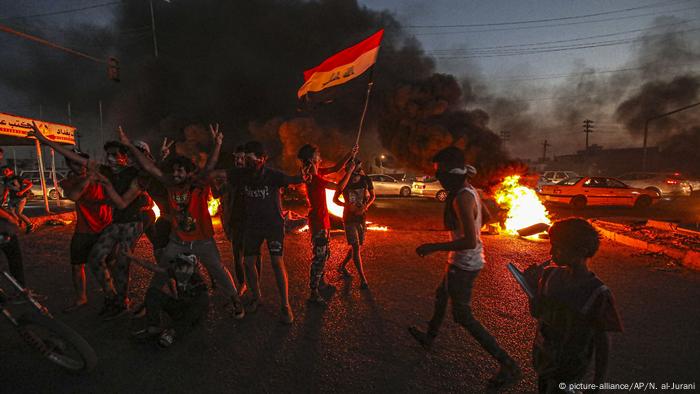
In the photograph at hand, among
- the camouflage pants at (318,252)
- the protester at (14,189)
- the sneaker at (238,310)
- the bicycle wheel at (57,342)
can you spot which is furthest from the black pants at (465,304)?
the protester at (14,189)

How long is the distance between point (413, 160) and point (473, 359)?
37.3 feet

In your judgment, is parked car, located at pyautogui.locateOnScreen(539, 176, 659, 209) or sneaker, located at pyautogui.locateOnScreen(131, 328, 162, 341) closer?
sneaker, located at pyautogui.locateOnScreen(131, 328, 162, 341)

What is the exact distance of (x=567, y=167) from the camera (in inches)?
2532

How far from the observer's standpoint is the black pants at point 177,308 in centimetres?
327

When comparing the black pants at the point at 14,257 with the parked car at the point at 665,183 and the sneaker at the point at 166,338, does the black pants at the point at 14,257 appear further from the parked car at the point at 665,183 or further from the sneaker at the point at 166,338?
the parked car at the point at 665,183

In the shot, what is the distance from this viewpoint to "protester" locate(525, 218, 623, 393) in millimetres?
1843

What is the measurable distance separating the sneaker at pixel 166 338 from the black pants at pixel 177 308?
68mm

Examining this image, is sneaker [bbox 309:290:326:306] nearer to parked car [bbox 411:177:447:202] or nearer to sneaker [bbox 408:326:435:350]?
sneaker [bbox 408:326:435:350]

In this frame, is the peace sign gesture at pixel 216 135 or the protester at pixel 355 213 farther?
the protester at pixel 355 213

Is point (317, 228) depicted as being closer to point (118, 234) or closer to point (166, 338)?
point (166, 338)

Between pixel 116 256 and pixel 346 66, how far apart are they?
5.34 meters

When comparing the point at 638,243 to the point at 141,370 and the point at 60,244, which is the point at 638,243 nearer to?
the point at 141,370

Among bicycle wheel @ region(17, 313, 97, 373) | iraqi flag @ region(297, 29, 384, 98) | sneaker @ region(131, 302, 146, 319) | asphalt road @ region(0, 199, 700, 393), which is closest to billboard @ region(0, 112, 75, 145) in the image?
asphalt road @ region(0, 199, 700, 393)

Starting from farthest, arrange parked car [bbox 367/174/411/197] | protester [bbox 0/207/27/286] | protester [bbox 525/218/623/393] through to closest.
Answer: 1. parked car [bbox 367/174/411/197]
2. protester [bbox 0/207/27/286]
3. protester [bbox 525/218/623/393]
